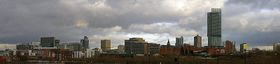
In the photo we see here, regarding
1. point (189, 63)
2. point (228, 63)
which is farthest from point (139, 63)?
point (228, 63)

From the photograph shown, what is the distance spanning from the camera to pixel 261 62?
421ft

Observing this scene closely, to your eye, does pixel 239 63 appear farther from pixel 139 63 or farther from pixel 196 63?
pixel 139 63

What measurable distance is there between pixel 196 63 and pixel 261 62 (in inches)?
770

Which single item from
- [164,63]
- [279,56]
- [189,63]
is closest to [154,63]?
[164,63]

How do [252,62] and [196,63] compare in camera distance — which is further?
[196,63]

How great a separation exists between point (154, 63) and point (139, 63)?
8072 mm

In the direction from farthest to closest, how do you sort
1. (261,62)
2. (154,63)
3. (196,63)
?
(154,63) → (196,63) → (261,62)

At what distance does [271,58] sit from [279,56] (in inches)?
188

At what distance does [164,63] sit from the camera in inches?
5881

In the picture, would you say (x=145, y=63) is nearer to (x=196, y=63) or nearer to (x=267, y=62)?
(x=196, y=63)

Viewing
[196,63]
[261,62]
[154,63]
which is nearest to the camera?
[261,62]

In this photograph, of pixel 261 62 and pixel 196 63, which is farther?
pixel 196 63

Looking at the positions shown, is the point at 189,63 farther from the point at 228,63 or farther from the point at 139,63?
the point at 139,63

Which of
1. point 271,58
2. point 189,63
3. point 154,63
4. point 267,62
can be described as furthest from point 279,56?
point 154,63
